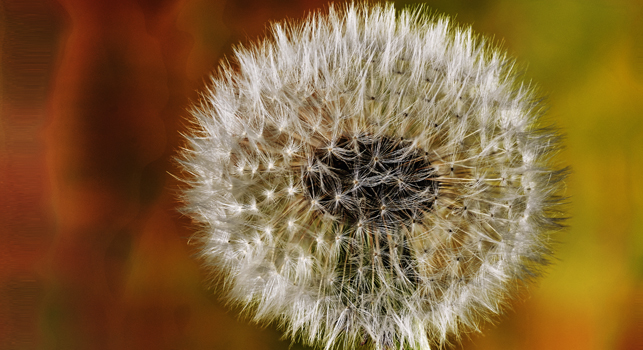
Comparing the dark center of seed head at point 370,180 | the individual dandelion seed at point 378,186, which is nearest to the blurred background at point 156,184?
the individual dandelion seed at point 378,186

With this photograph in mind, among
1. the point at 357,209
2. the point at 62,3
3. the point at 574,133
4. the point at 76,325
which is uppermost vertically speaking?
the point at 574,133

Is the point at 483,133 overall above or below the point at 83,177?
above

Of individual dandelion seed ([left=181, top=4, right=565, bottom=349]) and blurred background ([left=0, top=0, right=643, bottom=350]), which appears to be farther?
blurred background ([left=0, top=0, right=643, bottom=350])

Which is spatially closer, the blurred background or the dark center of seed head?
the dark center of seed head

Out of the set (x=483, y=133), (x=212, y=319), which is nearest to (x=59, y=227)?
(x=212, y=319)

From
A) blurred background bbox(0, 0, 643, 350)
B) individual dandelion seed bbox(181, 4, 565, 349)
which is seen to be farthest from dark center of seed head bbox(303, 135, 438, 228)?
blurred background bbox(0, 0, 643, 350)

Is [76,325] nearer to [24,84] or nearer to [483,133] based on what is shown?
[24,84]

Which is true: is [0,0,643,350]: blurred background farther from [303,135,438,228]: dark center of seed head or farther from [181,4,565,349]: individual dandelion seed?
[303,135,438,228]: dark center of seed head
